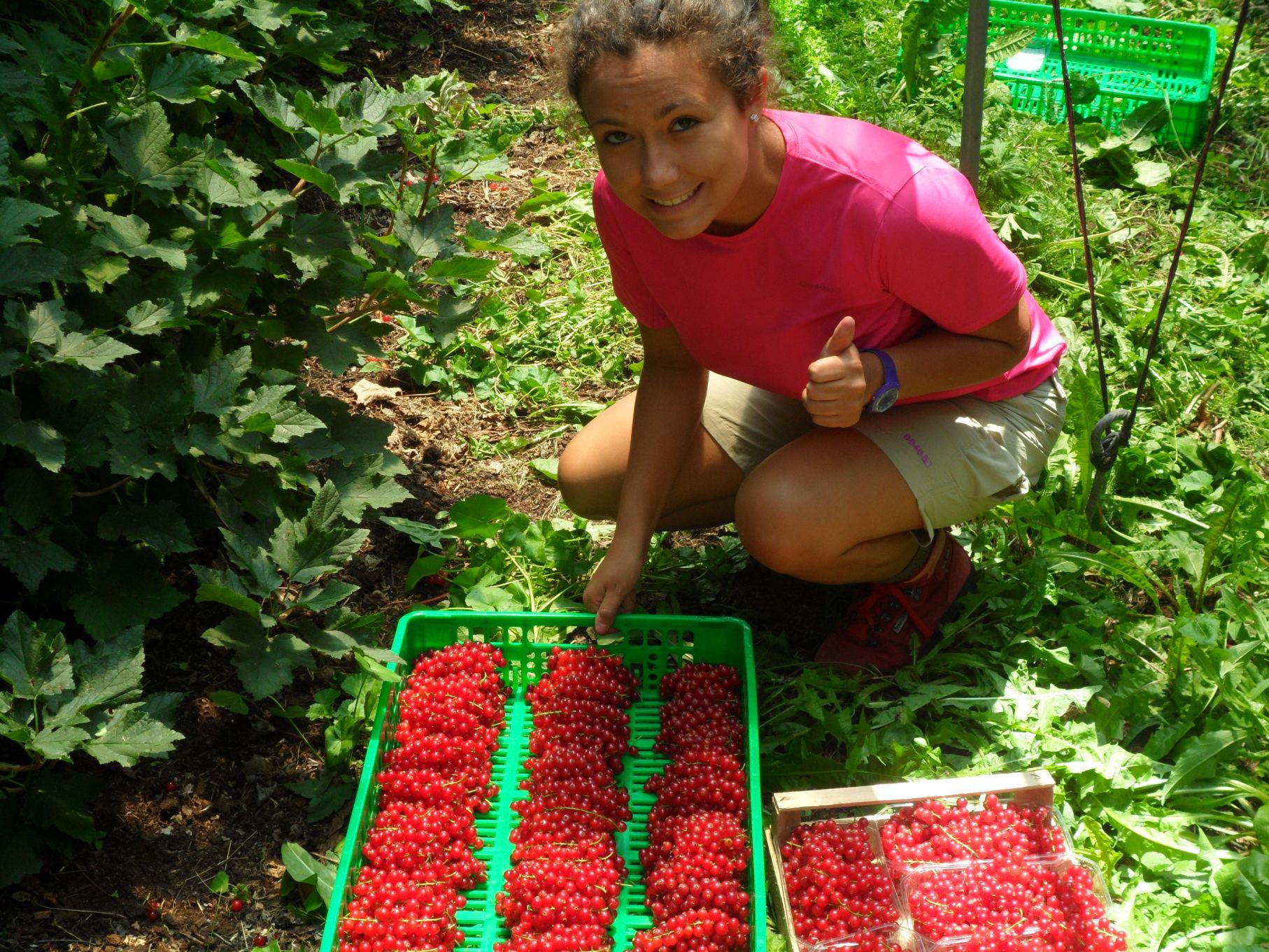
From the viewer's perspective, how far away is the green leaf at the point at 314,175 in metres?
2.18

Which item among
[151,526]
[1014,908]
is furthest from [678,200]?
[1014,908]

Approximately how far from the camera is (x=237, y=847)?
228cm

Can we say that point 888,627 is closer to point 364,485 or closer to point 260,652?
point 364,485

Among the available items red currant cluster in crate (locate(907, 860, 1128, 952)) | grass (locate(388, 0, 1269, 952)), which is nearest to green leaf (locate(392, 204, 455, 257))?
grass (locate(388, 0, 1269, 952))

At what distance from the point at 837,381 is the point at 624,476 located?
2.46 feet

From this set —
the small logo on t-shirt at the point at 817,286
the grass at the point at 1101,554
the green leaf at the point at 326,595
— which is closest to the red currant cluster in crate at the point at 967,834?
the grass at the point at 1101,554

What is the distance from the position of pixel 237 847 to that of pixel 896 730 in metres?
1.39

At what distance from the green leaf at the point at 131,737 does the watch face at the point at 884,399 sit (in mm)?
1334

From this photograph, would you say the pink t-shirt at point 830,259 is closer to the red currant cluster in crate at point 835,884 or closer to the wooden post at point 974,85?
the wooden post at point 974,85

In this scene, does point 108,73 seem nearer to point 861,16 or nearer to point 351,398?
point 351,398

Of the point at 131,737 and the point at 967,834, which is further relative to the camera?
the point at 967,834

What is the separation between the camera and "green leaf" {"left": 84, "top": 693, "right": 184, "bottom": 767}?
1762mm

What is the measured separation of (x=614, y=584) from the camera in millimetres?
2461

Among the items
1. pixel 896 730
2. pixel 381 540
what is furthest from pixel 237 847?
pixel 896 730
